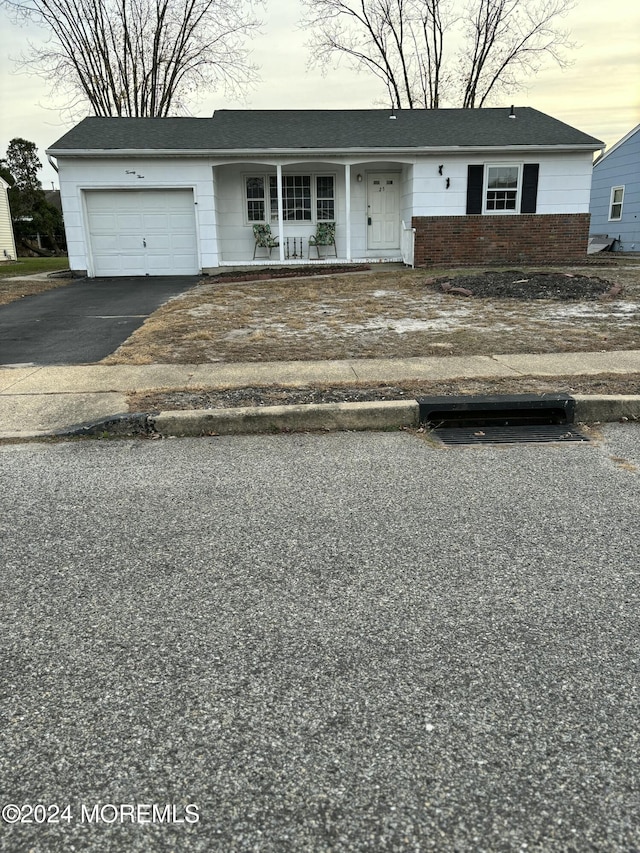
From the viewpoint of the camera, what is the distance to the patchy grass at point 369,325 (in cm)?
768

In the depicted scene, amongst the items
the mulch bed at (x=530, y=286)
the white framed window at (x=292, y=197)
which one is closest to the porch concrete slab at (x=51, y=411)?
the mulch bed at (x=530, y=286)

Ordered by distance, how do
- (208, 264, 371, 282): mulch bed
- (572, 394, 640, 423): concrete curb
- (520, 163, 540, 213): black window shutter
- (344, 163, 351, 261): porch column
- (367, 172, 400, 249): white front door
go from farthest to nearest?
(367, 172, 400, 249): white front door
(520, 163, 540, 213): black window shutter
(344, 163, 351, 261): porch column
(208, 264, 371, 282): mulch bed
(572, 394, 640, 423): concrete curb

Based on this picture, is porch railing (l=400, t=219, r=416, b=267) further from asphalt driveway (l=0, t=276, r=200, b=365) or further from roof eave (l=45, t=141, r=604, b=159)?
asphalt driveway (l=0, t=276, r=200, b=365)

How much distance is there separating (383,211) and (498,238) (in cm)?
370

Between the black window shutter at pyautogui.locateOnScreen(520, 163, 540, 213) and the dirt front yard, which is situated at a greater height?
the black window shutter at pyautogui.locateOnScreen(520, 163, 540, 213)

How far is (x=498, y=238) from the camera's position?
60.1ft

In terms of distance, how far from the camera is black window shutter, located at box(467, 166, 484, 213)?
59.7ft

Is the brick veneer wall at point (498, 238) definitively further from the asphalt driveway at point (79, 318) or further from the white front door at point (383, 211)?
the asphalt driveway at point (79, 318)

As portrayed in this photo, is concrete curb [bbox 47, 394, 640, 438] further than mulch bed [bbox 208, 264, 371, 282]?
No

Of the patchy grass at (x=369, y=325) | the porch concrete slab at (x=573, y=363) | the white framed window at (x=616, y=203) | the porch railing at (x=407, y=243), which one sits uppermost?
the white framed window at (x=616, y=203)

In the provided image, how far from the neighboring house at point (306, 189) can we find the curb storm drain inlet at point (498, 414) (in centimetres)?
1356

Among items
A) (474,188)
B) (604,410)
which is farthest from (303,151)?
(604,410)

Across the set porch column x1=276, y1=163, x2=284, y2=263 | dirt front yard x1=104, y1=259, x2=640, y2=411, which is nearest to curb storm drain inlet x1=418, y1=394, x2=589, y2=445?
dirt front yard x1=104, y1=259, x2=640, y2=411

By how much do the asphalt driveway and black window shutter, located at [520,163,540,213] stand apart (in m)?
9.67
